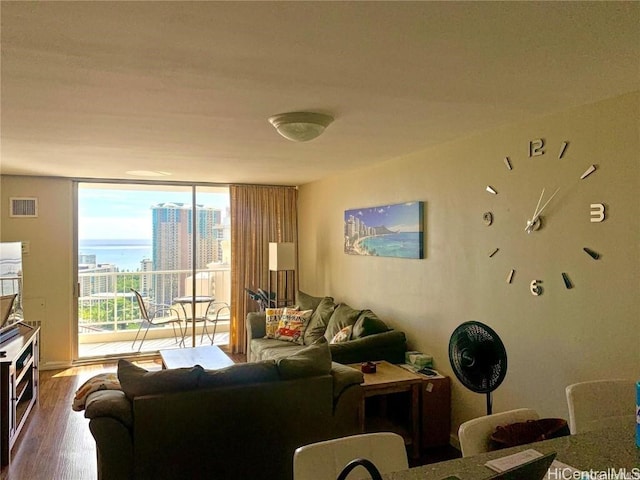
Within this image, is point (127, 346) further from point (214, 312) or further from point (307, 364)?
point (307, 364)

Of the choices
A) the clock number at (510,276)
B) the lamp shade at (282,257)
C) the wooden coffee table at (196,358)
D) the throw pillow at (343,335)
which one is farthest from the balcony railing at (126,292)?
the clock number at (510,276)

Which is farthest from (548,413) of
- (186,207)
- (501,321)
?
(186,207)

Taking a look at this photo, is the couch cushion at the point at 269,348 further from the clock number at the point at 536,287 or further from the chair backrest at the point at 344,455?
the chair backrest at the point at 344,455

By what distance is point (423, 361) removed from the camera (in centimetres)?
371

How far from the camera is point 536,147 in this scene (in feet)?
9.28

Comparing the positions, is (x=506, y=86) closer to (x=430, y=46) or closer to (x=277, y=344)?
(x=430, y=46)

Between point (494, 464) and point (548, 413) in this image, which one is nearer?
point (494, 464)

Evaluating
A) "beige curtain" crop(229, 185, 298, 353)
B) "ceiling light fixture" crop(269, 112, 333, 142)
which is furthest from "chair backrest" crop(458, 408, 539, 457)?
"beige curtain" crop(229, 185, 298, 353)

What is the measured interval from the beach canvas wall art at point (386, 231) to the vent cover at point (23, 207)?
3.63 meters

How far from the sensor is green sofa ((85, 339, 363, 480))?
2432 mm

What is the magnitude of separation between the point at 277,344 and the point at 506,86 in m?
3.51

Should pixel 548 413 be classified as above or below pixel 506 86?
below

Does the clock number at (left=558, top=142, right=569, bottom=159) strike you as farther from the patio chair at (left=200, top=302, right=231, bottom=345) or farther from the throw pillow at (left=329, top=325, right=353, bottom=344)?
the patio chair at (left=200, top=302, right=231, bottom=345)

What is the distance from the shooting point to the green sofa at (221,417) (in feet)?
7.98
